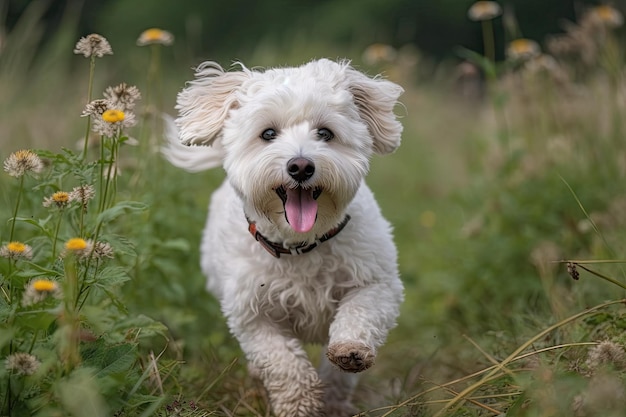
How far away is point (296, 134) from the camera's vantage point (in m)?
3.48

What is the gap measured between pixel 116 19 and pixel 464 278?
1660cm

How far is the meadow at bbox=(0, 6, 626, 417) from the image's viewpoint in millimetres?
2822

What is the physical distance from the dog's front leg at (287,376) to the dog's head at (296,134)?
461mm

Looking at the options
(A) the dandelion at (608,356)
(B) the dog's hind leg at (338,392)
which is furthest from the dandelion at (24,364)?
(A) the dandelion at (608,356)

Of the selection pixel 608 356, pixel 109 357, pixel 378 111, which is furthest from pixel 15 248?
pixel 608 356

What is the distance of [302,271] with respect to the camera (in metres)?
3.71

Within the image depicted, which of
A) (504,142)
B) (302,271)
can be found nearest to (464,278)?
(504,142)

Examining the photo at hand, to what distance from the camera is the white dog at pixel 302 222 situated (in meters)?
3.44

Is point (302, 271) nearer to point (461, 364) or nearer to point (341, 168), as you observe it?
point (341, 168)

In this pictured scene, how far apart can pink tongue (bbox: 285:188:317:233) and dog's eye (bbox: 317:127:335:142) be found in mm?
238

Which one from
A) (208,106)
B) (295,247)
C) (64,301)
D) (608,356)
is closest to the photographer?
(64,301)

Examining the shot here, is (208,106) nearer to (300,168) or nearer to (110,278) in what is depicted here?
(300,168)

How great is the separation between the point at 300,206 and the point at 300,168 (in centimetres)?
21

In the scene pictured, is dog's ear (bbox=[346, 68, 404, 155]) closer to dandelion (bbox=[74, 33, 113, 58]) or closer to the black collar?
the black collar
